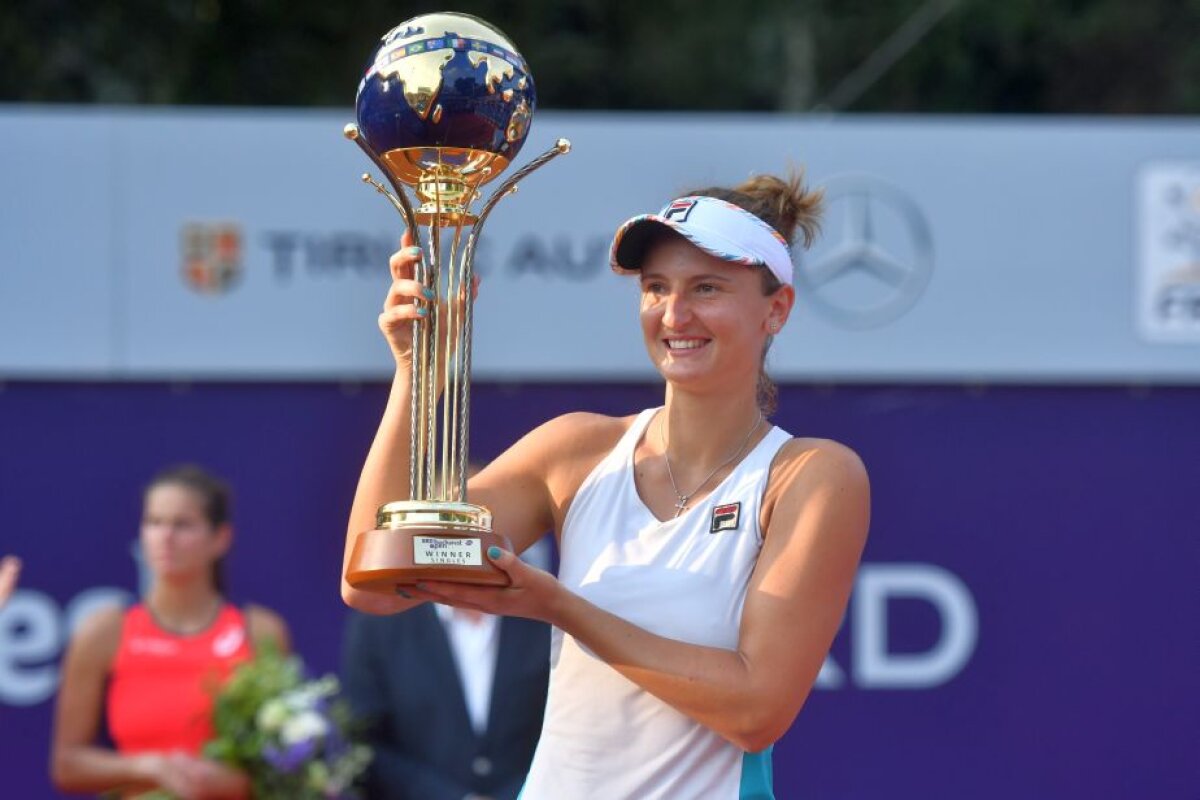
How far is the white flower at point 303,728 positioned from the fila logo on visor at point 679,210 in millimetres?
2504

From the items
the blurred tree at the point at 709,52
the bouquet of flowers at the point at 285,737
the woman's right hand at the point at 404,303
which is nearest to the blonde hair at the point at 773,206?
the woman's right hand at the point at 404,303

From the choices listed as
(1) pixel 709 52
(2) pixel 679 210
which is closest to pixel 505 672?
(2) pixel 679 210

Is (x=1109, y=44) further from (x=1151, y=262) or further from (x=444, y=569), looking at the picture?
(x=444, y=569)

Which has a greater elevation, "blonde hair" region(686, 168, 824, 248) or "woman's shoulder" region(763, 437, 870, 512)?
"blonde hair" region(686, 168, 824, 248)

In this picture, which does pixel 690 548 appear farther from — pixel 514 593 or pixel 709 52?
pixel 709 52

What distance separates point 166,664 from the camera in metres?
5.22

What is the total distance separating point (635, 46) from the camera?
46.6 feet

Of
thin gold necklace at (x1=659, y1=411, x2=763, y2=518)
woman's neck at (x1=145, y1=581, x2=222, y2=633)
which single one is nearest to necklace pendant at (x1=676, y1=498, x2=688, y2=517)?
thin gold necklace at (x1=659, y1=411, x2=763, y2=518)

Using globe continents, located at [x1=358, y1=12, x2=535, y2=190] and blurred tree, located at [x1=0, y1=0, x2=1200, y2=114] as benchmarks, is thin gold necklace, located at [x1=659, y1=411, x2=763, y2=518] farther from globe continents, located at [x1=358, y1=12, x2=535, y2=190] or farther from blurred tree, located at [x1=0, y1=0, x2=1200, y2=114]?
blurred tree, located at [x1=0, y1=0, x2=1200, y2=114]

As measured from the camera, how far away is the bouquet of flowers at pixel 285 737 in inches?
192

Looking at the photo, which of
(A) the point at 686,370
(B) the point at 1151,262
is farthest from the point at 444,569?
(B) the point at 1151,262

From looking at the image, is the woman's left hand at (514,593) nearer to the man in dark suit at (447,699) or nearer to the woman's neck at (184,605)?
the man in dark suit at (447,699)

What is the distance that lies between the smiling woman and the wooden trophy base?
0.04m

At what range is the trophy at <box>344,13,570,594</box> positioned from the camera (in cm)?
261
